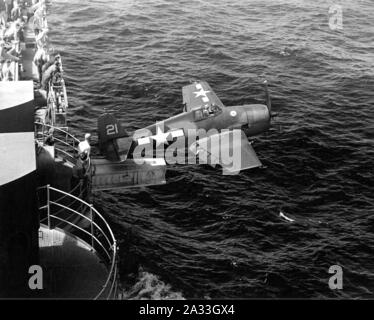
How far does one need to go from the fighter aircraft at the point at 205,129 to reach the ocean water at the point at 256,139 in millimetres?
1527

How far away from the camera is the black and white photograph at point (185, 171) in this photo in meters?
11.8

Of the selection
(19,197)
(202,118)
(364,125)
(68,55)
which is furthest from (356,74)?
(19,197)

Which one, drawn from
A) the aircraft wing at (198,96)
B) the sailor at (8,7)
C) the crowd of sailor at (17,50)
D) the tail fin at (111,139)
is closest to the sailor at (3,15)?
the crowd of sailor at (17,50)

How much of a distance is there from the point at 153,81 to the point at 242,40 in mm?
14929

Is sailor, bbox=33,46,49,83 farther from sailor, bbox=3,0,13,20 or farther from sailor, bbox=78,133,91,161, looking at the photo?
sailor, bbox=3,0,13,20

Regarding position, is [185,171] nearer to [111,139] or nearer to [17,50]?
[111,139]

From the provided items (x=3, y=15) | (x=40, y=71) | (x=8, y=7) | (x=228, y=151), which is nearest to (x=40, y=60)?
(x=40, y=71)

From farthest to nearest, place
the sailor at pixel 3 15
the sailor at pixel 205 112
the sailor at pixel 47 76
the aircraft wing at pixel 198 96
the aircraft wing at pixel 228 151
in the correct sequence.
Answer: the aircraft wing at pixel 198 96
the sailor at pixel 205 112
the sailor at pixel 3 15
the aircraft wing at pixel 228 151
the sailor at pixel 47 76

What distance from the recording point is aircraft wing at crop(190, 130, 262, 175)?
1165 inches

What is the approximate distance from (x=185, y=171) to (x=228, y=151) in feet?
10.1

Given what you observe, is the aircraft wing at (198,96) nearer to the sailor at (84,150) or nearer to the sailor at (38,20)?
the sailor at (38,20)

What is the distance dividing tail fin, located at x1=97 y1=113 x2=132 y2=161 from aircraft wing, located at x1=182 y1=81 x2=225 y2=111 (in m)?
7.26

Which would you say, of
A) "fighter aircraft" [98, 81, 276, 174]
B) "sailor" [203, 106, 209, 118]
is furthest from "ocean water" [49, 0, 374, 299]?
"sailor" [203, 106, 209, 118]

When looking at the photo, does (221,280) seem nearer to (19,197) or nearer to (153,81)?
(19,197)
